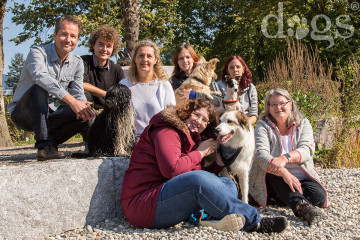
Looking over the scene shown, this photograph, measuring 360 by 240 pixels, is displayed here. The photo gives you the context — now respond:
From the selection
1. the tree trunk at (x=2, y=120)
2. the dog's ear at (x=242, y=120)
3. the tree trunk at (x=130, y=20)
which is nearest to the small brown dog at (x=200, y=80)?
the dog's ear at (x=242, y=120)

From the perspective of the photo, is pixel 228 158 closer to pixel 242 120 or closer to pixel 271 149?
pixel 242 120

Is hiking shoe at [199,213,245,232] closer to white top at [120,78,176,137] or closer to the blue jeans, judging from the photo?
the blue jeans

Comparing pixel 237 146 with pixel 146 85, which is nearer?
pixel 237 146

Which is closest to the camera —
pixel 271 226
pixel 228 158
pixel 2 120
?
pixel 271 226

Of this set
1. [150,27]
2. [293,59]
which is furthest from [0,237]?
[150,27]

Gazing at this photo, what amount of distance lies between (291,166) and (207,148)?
48.9 inches

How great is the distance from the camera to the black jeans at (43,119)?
3.28m

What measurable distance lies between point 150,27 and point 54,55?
14757 mm

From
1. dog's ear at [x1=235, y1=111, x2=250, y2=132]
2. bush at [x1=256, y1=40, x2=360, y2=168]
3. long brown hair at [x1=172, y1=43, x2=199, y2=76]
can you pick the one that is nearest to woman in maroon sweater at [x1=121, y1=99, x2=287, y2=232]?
dog's ear at [x1=235, y1=111, x2=250, y2=132]

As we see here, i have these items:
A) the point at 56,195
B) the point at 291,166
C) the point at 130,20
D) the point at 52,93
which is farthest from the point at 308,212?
the point at 130,20

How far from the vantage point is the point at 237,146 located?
300 cm

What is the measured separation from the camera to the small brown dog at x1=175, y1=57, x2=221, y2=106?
16.1 ft

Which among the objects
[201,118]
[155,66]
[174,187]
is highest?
[155,66]

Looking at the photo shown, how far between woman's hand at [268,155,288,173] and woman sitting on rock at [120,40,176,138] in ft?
4.73
